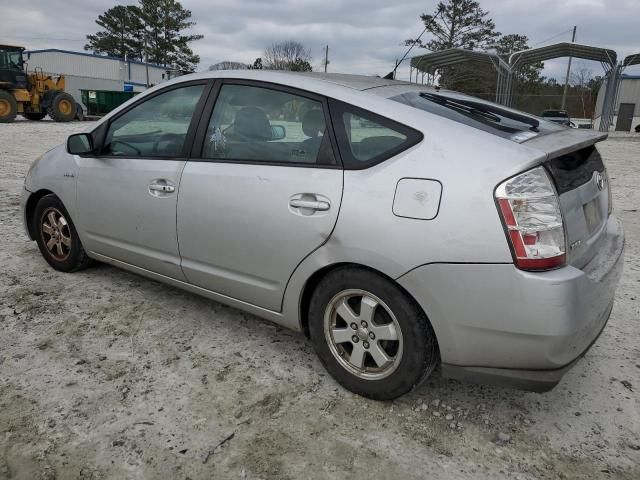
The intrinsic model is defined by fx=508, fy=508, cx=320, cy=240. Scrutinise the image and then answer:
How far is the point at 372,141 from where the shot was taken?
2262mm

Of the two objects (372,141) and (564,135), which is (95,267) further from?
(564,135)

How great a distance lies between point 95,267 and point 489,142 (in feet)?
10.6

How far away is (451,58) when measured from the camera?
1073 inches

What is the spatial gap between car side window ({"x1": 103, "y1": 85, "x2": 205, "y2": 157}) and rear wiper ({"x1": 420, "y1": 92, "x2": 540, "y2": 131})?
1352mm

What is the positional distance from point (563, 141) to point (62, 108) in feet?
80.7

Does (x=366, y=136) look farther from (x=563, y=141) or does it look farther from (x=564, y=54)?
(x=564, y=54)

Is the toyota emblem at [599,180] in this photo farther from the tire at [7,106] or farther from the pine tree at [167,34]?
the pine tree at [167,34]

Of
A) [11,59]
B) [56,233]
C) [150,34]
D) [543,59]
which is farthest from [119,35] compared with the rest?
[56,233]

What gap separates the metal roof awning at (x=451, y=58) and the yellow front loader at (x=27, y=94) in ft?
55.6

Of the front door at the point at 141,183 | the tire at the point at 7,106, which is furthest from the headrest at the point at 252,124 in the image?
the tire at the point at 7,106

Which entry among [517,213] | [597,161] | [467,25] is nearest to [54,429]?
[517,213]

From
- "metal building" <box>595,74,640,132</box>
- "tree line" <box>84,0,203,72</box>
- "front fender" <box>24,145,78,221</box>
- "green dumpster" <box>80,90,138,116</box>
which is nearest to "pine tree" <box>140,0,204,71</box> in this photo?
"tree line" <box>84,0,203,72</box>

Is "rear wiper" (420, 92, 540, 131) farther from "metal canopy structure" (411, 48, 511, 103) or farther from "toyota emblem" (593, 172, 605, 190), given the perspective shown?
"metal canopy structure" (411, 48, 511, 103)

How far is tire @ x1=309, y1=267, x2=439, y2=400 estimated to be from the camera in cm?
213
